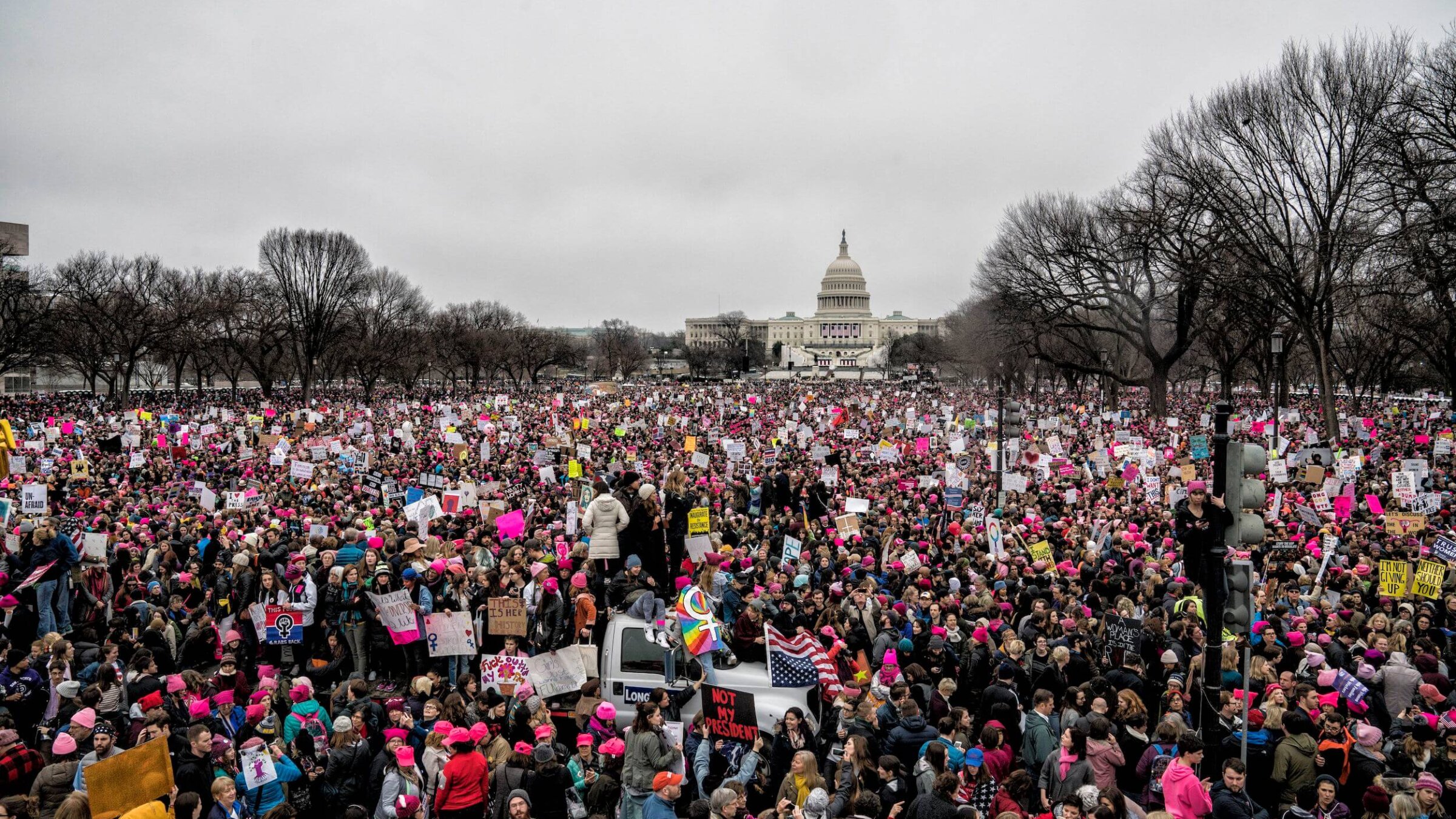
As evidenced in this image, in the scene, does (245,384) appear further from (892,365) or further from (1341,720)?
(1341,720)

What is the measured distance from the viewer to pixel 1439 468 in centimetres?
2109

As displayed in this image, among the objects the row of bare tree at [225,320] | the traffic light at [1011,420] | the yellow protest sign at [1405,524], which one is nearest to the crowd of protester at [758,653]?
the yellow protest sign at [1405,524]

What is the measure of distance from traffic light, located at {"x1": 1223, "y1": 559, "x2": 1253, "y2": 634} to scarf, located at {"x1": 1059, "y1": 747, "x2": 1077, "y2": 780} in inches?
55.3

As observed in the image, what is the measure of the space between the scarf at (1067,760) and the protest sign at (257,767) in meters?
5.30

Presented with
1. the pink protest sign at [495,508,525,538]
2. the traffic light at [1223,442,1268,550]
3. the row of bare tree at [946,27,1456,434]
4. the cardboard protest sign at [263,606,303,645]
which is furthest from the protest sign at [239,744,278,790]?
the row of bare tree at [946,27,1456,434]

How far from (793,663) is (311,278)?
57.5 metres

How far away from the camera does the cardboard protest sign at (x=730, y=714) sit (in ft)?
22.7

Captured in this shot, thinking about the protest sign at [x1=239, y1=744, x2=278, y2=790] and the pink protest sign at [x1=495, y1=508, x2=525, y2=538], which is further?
the pink protest sign at [x1=495, y1=508, x2=525, y2=538]

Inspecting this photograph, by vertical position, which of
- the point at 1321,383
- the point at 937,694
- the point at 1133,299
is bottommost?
the point at 937,694

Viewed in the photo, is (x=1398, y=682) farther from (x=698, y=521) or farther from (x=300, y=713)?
(x=300, y=713)

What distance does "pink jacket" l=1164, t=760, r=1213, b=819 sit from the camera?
5.68 m

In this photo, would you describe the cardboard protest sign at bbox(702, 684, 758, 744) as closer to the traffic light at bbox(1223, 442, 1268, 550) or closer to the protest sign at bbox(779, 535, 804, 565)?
the traffic light at bbox(1223, 442, 1268, 550)

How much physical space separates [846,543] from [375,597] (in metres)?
7.37

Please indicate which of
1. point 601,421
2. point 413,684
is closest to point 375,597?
point 413,684
